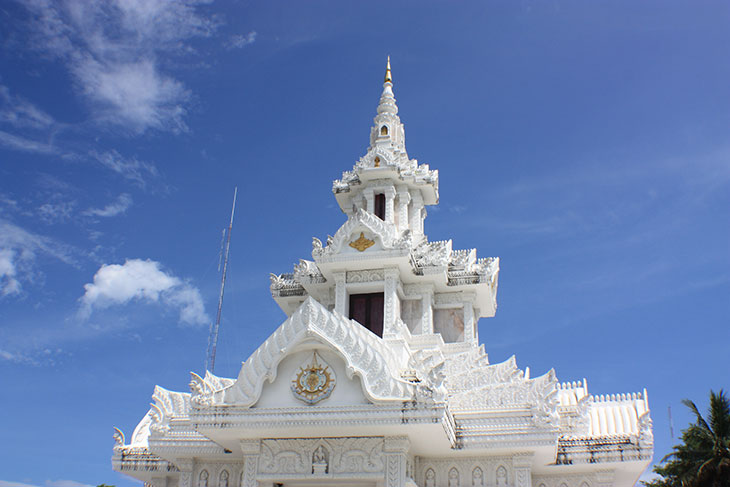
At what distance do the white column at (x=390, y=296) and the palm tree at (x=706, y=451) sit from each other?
10252 millimetres

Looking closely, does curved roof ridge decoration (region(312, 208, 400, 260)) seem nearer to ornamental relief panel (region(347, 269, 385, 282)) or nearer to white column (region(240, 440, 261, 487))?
ornamental relief panel (region(347, 269, 385, 282))

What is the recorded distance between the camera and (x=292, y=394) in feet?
52.2

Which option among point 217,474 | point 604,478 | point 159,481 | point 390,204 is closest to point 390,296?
point 390,204

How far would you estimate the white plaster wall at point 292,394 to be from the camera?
15695 millimetres

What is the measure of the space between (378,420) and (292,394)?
210 centimetres

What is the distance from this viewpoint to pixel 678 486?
23547mm

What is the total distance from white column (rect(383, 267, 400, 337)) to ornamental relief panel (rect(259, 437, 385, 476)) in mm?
5926

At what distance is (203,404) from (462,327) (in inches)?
419

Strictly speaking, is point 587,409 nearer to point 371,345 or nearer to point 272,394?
point 371,345

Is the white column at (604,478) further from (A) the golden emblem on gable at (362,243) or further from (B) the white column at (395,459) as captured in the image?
(A) the golden emblem on gable at (362,243)

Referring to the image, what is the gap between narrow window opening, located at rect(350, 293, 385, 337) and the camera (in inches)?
909

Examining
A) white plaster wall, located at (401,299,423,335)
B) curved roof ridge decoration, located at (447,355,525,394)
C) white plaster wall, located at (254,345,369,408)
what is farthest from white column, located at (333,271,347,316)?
white plaster wall, located at (254,345,369,408)

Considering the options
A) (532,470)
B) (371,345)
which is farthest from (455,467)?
(371,345)

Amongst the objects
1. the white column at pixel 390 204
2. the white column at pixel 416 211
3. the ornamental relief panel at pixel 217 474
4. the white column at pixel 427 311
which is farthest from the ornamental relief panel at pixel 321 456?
the white column at pixel 416 211
